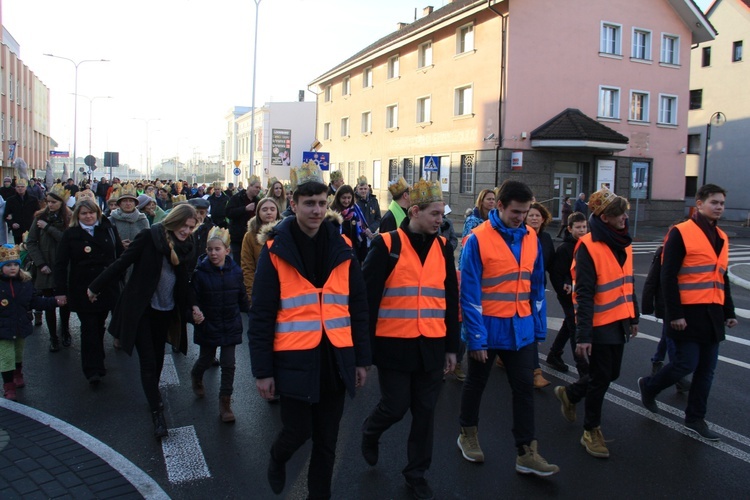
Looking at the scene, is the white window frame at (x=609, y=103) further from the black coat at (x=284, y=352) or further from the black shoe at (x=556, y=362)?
the black coat at (x=284, y=352)

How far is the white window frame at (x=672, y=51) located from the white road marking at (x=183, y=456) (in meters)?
32.4

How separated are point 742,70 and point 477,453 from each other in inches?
1675

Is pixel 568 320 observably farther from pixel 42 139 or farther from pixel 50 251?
pixel 42 139

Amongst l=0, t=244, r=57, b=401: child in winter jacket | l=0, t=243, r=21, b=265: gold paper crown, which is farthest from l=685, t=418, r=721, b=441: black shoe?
l=0, t=243, r=21, b=265: gold paper crown

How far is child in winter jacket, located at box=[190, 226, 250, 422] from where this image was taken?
17.7 feet

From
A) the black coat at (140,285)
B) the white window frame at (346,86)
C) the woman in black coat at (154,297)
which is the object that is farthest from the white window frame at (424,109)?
the black coat at (140,285)

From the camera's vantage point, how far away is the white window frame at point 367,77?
129 feet

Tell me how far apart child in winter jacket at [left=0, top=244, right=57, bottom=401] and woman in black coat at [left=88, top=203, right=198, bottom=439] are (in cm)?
108

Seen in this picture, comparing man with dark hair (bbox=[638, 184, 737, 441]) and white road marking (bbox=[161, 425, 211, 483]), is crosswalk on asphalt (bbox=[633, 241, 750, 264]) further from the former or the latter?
white road marking (bbox=[161, 425, 211, 483])

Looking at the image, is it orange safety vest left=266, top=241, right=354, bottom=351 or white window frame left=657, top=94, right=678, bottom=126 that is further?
white window frame left=657, top=94, right=678, bottom=126

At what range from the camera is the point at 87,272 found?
6.36m

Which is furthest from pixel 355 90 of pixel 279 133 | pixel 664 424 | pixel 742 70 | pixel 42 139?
pixel 42 139

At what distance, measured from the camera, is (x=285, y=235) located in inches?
132

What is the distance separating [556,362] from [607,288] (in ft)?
7.70
